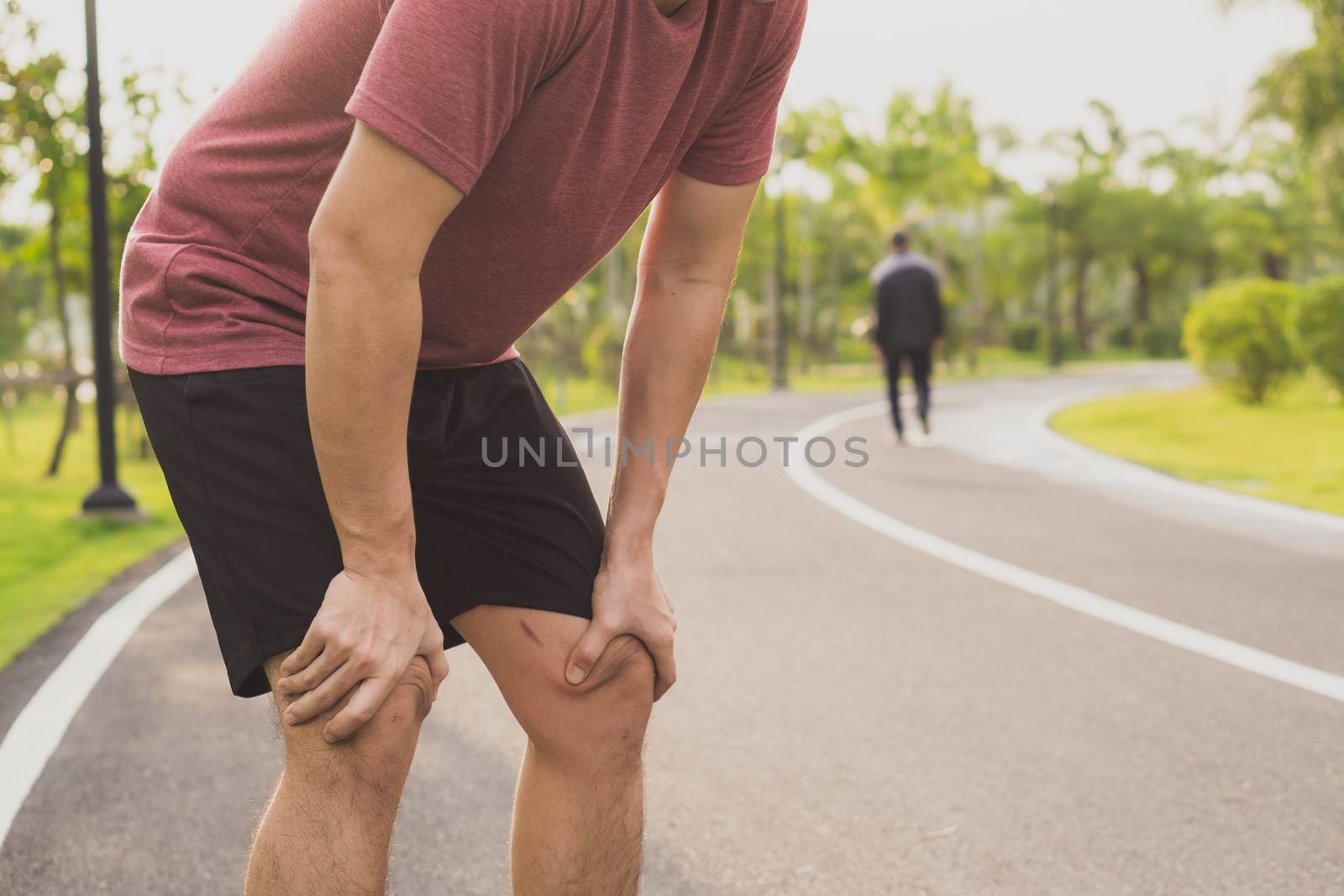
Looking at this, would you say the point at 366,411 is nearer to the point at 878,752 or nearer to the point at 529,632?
the point at 529,632

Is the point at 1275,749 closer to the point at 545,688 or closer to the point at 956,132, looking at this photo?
the point at 545,688

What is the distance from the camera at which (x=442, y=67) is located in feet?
4.59

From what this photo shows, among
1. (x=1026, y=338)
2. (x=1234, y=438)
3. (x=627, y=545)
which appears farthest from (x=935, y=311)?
(x=1026, y=338)

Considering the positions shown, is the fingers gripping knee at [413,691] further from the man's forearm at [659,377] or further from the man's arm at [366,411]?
the man's forearm at [659,377]

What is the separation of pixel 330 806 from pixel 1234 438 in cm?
1356

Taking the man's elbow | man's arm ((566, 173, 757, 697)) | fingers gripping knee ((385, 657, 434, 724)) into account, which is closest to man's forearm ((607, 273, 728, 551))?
man's arm ((566, 173, 757, 697))

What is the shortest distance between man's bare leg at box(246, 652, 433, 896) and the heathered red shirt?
45 centimetres

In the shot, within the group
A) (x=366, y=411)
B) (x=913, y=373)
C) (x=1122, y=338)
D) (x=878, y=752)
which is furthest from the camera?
(x=1122, y=338)

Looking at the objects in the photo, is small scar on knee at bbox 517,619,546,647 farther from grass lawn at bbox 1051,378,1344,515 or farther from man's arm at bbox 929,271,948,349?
man's arm at bbox 929,271,948,349

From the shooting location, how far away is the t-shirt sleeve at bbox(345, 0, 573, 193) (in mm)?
1390

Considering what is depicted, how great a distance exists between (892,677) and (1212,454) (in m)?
8.81

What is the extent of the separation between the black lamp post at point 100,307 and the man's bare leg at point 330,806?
744 cm

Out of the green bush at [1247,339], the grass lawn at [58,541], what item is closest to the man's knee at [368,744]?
the grass lawn at [58,541]

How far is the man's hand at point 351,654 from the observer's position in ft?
5.11
